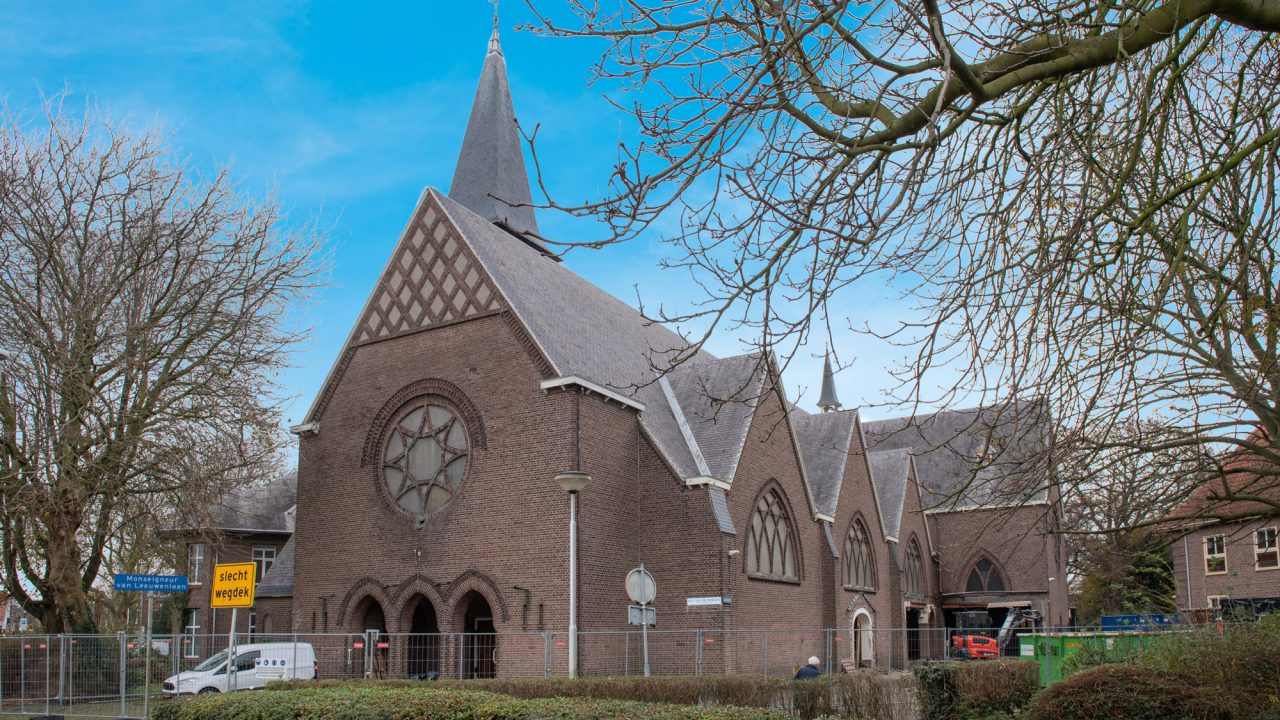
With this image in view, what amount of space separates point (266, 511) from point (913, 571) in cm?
2785

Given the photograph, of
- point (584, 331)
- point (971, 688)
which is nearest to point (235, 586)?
point (971, 688)

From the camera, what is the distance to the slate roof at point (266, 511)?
41.5 meters

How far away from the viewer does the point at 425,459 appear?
86.4ft

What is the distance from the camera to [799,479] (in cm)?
3170

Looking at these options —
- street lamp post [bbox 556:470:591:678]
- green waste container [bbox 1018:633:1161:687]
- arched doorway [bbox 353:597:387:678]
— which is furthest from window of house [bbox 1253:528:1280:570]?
arched doorway [bbox 353:597:387:678]

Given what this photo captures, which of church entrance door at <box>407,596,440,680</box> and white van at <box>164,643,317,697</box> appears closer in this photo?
white van at <box>164,643,317,697</box>

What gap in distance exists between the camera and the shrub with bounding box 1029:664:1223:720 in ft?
28.7

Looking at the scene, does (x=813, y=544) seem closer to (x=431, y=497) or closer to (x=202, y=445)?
(x=431, y=497)

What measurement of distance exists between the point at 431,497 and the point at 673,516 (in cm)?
618

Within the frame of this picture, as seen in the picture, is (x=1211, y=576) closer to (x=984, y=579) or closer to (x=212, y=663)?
(x=984, y=579)

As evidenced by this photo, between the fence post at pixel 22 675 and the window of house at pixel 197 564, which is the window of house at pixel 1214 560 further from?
the window of house at pixel 197 564

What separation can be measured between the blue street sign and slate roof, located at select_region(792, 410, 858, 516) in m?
20.8

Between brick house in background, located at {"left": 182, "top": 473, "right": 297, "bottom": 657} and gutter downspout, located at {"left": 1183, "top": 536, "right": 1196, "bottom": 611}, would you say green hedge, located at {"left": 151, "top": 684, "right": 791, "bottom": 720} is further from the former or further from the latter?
gutter downspout, located at {"left": 1183, "top": 536, "right": 1196, "bottom": 611}

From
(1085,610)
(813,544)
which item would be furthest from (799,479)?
(1085,610)
